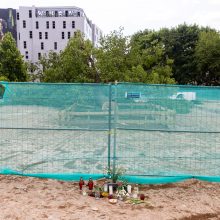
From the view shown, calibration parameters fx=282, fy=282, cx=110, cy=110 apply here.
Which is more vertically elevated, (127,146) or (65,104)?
(65,104)

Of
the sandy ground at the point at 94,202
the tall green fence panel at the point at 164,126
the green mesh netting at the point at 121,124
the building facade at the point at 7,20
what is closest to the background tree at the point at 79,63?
the green mesh netting at the point at 121,124

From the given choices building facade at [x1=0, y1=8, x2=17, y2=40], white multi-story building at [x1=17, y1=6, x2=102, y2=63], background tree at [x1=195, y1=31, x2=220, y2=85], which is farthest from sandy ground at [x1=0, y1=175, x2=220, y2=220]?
building facade at [x1=0, y1=8, x2=17, y2=40]

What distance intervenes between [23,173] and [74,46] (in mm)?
12835

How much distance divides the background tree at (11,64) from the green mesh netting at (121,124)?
2729cm

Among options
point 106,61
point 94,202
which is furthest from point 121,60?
point 94,202

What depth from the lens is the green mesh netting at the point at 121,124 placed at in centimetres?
567

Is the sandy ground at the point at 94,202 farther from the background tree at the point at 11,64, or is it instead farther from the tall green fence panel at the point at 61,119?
the background tree at the point at 11,64

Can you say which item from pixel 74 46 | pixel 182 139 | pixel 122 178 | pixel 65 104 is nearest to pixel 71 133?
pixel 65 104

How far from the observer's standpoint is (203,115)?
5.74m

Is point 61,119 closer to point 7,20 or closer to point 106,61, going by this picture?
point 106,61

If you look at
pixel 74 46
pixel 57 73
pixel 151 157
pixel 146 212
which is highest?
pixel 74 46

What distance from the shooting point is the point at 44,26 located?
202 ft

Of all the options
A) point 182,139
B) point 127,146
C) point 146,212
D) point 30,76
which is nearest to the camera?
point 146,212

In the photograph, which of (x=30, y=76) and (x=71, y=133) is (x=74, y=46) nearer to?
(x=71, y=133)
